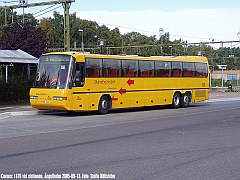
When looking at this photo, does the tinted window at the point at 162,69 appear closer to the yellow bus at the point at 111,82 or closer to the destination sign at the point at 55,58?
the yellow bus at the point at 111,82

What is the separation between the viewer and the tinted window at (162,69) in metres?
27.6

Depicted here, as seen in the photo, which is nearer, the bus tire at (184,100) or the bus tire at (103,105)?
the bus tire at (103,105)

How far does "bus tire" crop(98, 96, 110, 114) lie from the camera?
23.5m

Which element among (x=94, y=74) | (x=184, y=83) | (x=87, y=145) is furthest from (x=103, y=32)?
(x=87, y=145)

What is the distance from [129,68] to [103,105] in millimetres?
2952

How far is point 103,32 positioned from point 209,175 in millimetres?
79737

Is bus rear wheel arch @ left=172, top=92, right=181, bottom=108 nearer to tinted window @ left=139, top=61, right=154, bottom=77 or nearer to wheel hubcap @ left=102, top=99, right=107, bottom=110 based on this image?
tinted window @ left=139, top=61, right=154, bottom=77

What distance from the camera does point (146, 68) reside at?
26.7m

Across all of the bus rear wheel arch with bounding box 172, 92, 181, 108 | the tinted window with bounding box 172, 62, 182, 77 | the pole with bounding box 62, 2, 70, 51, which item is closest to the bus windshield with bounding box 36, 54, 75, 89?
the pole with bounding box 62, 2, 70, 51

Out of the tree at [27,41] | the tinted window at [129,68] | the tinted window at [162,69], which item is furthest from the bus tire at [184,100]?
the tree at [27,41]

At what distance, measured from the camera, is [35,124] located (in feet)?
61.6

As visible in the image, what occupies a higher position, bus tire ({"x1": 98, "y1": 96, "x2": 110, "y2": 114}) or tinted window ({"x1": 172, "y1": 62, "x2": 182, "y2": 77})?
tinted window ({"x1": 172, "y1": 62, "x2": 182, "y2": 77})

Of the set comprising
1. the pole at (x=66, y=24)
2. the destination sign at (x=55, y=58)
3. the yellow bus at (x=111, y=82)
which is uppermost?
the pole at (x=66, y=24)

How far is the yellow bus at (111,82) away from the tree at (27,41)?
2226 centimetres
